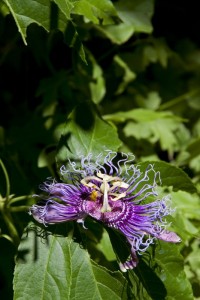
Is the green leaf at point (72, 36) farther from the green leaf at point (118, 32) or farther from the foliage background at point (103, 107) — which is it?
the green leaf at point (118, 32)

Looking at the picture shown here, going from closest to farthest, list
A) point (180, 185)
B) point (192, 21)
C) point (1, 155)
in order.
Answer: point (180, 185) < point (1, 155) < point (192, 21)

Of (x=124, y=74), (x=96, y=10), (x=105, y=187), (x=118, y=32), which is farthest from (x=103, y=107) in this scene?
(x=105, y=187)

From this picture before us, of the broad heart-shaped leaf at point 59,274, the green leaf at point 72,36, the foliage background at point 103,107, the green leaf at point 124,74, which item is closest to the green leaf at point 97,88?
the foliage background at point 103,107

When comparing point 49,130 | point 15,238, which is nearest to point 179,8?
point 49,130

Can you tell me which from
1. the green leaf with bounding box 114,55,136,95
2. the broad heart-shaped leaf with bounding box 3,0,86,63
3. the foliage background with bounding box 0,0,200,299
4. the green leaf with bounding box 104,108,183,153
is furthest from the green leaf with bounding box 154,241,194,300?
the green leaf with bounding box 114,55,136,95

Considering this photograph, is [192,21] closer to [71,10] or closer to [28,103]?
[28,103]

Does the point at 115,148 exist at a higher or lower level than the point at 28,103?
higher
